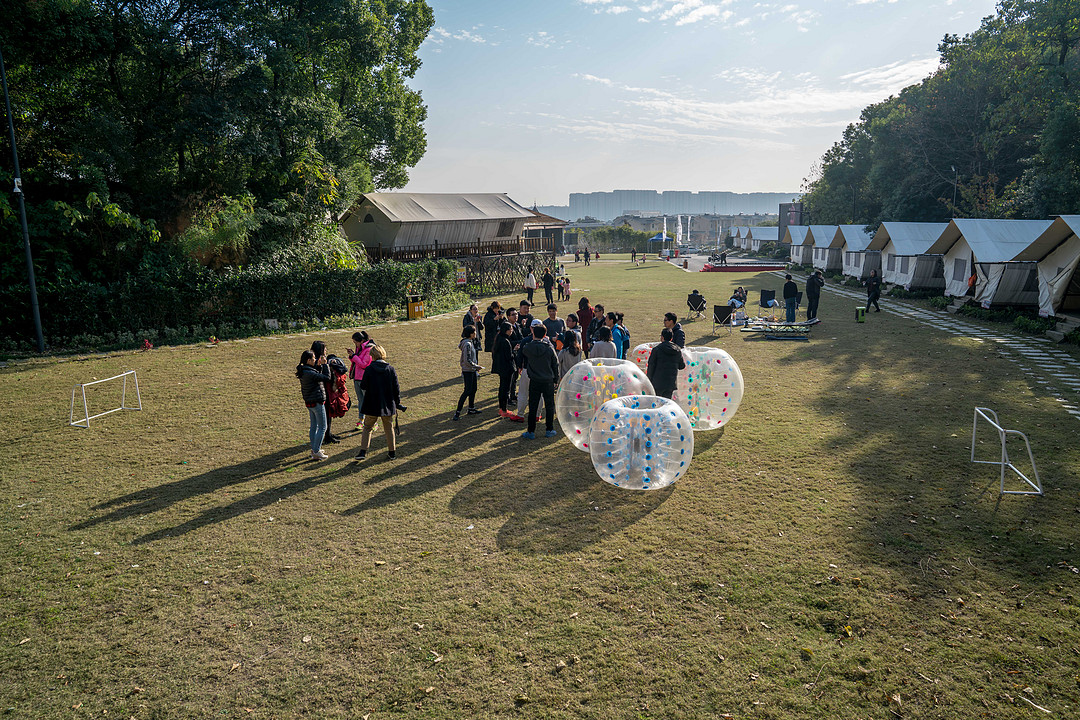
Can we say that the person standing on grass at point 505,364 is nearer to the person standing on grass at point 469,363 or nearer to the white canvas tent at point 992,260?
the person standing on grass at point 469,363

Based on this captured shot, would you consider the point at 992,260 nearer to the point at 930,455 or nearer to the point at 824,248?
the point at 930,455

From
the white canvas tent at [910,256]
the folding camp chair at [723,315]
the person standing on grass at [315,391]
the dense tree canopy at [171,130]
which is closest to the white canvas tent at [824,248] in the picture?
the white canvas tent at [910,256]

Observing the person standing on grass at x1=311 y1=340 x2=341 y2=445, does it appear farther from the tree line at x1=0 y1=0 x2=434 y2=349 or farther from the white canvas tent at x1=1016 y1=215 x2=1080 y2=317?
the white canvas tent at x1=1016 y1=215 x2=1080 y2=317

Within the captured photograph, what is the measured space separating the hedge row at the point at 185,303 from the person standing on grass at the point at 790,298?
16577mm

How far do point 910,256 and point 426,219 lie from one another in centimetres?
2633

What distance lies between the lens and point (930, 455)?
30.8 feet

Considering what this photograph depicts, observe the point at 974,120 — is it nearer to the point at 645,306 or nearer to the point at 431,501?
the point at 645,306

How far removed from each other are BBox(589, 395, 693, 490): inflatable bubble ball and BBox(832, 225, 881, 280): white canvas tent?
113 ft

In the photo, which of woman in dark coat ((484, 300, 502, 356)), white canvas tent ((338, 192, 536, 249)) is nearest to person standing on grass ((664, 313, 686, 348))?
woman in dark coat ((484, 300, 502, 356))

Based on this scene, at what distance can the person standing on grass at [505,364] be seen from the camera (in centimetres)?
1140

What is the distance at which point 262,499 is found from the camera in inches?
322

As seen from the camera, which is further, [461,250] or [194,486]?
[461,250]

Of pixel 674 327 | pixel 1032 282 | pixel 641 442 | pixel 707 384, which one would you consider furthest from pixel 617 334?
pixel 1032 282

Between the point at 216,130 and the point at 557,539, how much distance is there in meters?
20.4
